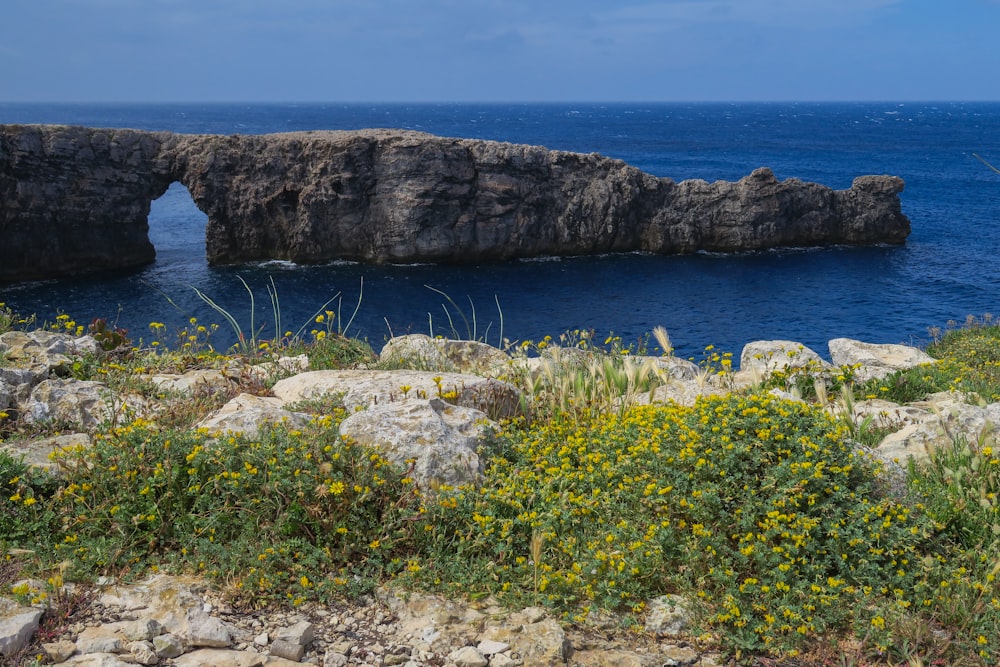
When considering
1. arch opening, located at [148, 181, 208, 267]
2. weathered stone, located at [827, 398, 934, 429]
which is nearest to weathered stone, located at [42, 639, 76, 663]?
weathered stone, located at [827, 398, 934, 429]

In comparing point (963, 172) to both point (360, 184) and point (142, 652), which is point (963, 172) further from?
point (142, 652)

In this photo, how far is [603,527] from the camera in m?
5.78

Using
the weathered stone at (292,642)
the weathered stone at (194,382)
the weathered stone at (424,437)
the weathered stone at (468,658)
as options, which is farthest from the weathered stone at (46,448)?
the weathered stone at (468,658)

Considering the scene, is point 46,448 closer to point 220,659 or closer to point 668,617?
point 220,659

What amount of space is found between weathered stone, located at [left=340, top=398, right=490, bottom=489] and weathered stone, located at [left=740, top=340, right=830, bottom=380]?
3515mm

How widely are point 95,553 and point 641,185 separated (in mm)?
53630

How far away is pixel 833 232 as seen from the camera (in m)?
→ 57.9

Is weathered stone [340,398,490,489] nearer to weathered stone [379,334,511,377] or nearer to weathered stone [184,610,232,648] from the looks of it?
weathered stone [184,610,232,648]

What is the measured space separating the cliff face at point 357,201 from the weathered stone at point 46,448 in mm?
45948

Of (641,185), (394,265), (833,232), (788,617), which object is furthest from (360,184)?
(788,617)

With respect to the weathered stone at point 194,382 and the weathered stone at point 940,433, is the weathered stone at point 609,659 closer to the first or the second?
Result: the weathered stone at point 940,433

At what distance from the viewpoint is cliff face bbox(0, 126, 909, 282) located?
160 feet

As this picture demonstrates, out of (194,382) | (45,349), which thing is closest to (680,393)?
(194,382)

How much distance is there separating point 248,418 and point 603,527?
312 centimetres
